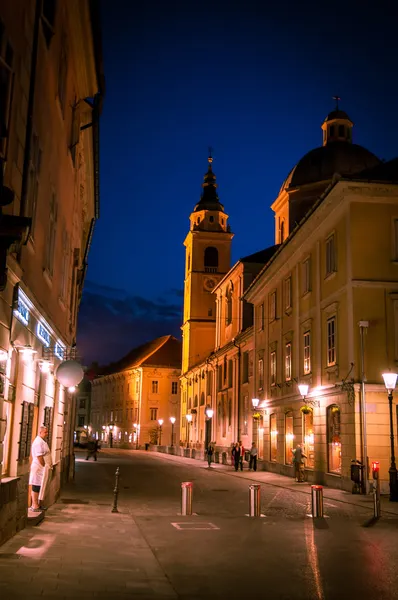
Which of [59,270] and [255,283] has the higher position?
[255,283]

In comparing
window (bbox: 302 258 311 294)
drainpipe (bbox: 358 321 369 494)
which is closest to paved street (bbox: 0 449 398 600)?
drainpipe (bbox: 358 321 369 494)

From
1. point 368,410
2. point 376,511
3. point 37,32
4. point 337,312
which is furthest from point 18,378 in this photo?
point 337,312

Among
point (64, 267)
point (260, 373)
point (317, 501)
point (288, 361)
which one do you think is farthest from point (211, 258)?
point (317, 501)

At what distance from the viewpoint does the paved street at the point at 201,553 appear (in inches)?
343

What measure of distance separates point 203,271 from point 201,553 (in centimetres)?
6807

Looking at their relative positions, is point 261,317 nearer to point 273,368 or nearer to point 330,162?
point 273,368

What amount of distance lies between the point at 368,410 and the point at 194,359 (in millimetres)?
51432

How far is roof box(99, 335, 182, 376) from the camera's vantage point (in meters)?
95.7

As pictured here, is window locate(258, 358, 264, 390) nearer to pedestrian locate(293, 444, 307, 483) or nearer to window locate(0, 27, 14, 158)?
pedestrian locate(293, 444, 307, 483)

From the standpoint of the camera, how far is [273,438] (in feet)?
128

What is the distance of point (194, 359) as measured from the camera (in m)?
75.8

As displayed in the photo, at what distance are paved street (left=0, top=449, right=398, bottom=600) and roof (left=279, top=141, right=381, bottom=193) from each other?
3247 cm

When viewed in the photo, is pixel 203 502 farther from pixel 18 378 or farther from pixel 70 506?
pixel 18 378

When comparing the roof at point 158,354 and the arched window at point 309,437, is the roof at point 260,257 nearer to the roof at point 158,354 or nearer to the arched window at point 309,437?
the arched window at point 309,437
